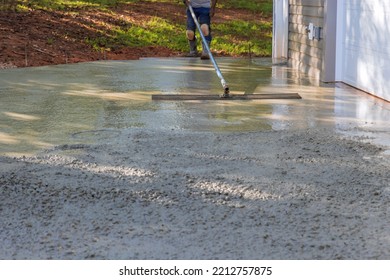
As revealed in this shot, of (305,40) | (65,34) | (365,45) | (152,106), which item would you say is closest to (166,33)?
(65,34)

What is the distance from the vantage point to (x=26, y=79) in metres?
11.1

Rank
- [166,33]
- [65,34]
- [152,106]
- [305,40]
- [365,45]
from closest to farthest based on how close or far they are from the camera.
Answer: [152,106] → [365,45] → [305,40] → [65,34] → [166,33]

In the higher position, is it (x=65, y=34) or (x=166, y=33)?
(x=65, y=34)

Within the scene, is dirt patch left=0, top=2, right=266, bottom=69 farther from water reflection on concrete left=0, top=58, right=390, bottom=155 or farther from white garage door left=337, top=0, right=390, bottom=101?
white garage door left=337, top=0, right=390, bottom=101

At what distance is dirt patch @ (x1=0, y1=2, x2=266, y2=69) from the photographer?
45.0 feet

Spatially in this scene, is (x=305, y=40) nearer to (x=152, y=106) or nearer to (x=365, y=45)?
(x=365, y=45)

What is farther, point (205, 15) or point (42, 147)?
point (205, 15)

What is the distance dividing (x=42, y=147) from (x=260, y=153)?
1.82m

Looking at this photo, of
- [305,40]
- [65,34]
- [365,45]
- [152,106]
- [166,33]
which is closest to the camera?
[152,106]

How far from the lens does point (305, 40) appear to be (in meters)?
12.1

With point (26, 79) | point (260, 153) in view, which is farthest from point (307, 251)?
point (26, 79)

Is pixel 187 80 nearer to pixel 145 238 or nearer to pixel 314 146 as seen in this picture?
pixel 314 146

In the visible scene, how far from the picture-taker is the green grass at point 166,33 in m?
15.5

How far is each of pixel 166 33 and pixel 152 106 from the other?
8200mm
